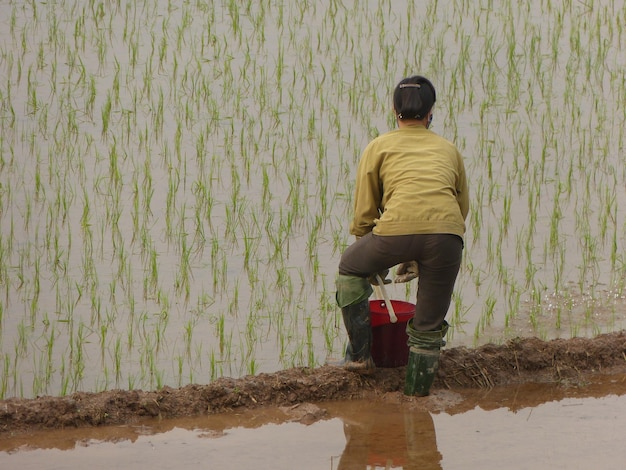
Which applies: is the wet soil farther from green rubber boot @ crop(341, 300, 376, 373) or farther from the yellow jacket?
the yellow jacket

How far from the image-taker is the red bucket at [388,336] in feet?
13.1

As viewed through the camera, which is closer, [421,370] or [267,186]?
[421,370]

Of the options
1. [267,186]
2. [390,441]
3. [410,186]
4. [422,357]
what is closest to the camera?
[390,441]

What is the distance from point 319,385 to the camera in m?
3.87

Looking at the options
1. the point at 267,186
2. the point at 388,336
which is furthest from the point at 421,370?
the point at 267,186

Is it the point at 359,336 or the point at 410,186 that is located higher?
the point at 410,186

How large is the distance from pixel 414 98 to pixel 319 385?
1022 millimetres

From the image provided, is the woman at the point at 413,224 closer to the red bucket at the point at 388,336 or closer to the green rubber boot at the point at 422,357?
the green rubber boot at the point at 422,357

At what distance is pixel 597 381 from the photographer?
4.11 m

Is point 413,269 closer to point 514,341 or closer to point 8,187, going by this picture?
point 514,341

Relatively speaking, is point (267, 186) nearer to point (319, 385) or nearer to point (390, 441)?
point (319, 385)

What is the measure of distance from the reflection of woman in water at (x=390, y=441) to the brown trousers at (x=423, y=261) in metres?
0.31

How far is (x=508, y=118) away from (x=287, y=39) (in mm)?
1548

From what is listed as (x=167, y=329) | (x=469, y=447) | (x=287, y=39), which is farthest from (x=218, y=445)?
(x=287, y=39)
